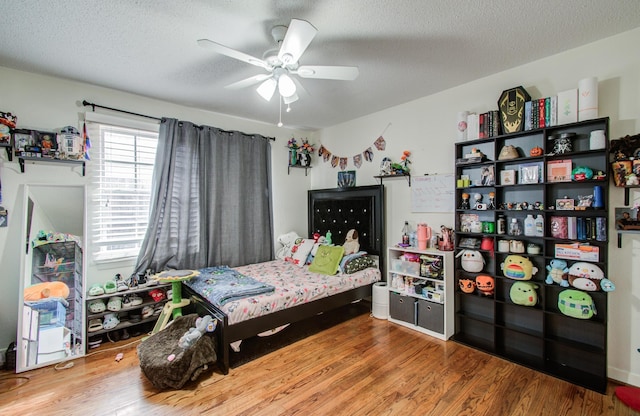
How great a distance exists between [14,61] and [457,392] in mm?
4343

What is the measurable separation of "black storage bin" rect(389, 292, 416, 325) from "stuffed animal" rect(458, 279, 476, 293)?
503 millimetres

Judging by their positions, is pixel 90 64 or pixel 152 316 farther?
pixel 152 316

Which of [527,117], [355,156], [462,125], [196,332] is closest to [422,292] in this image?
[462,125]

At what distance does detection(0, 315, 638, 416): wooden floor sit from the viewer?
5.94 ft

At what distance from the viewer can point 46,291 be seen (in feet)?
8.02

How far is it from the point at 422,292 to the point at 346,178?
1.91 meters

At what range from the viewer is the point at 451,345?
8.62 feet

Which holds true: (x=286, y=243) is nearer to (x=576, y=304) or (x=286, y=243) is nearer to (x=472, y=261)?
(x=472, y=261)

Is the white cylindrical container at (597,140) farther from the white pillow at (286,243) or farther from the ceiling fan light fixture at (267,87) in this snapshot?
the white pillow at (286,243)

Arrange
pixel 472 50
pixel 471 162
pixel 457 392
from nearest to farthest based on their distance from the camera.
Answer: pixel 457 392
pixel 472 50
pixel 471 162

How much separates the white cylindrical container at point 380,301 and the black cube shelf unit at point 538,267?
2.43 feet

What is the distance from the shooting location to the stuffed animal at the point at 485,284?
255 centimetres

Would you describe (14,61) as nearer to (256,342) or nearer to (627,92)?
(256,342)

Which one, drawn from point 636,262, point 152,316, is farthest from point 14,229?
point 636,262
